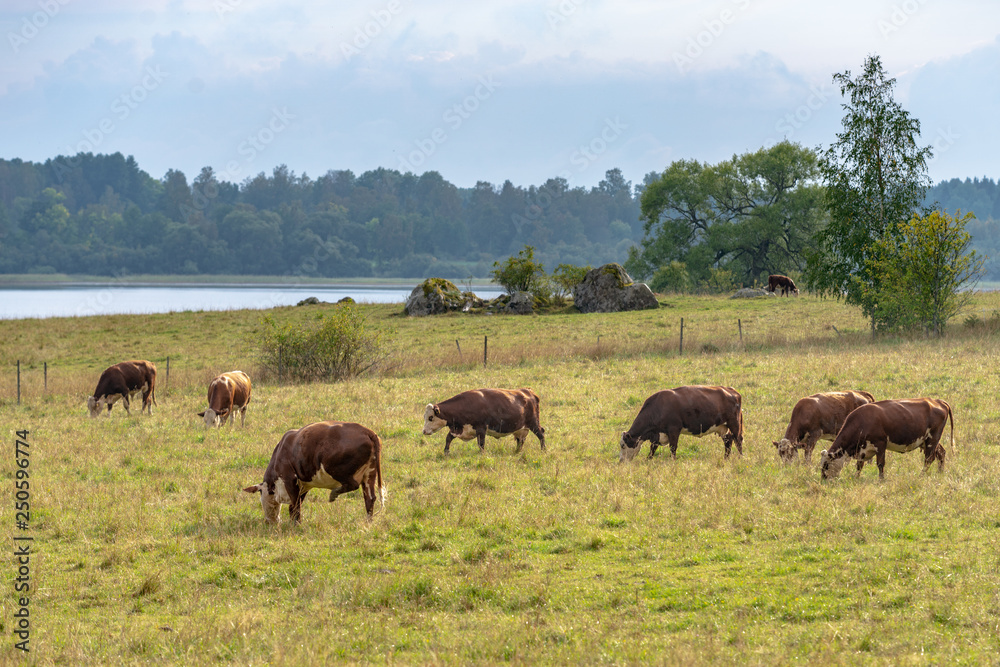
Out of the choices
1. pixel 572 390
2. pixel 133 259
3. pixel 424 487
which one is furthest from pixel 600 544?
pixel 133 259

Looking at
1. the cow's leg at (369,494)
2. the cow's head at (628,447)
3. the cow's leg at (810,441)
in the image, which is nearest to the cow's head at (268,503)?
the cow's leg at (369,494)

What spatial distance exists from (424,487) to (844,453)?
254 inches

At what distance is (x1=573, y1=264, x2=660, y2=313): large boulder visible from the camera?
1960 inches

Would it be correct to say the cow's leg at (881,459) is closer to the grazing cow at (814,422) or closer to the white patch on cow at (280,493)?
the grazing cow at (814,422)

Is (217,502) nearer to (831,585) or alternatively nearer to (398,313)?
(831,585)

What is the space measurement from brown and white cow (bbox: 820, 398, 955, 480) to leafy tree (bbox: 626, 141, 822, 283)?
182 feet

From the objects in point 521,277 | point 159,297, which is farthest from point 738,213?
point 159,297

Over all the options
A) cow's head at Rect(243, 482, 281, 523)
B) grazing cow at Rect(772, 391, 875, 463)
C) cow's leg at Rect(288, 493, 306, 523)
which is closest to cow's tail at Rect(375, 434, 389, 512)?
cow's leg at Rect(288, 493, 306, 523)

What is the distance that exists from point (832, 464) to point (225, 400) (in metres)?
13.7

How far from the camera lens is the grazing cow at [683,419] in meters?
14.9

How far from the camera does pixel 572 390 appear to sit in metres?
23.1

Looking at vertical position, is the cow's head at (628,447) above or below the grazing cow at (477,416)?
below

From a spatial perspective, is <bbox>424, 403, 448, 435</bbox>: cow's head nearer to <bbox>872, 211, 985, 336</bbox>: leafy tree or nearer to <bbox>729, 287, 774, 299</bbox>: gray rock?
<bbox>872, 211, 985, 336</bbox>: leafy tree

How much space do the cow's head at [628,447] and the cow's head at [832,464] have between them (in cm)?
316
